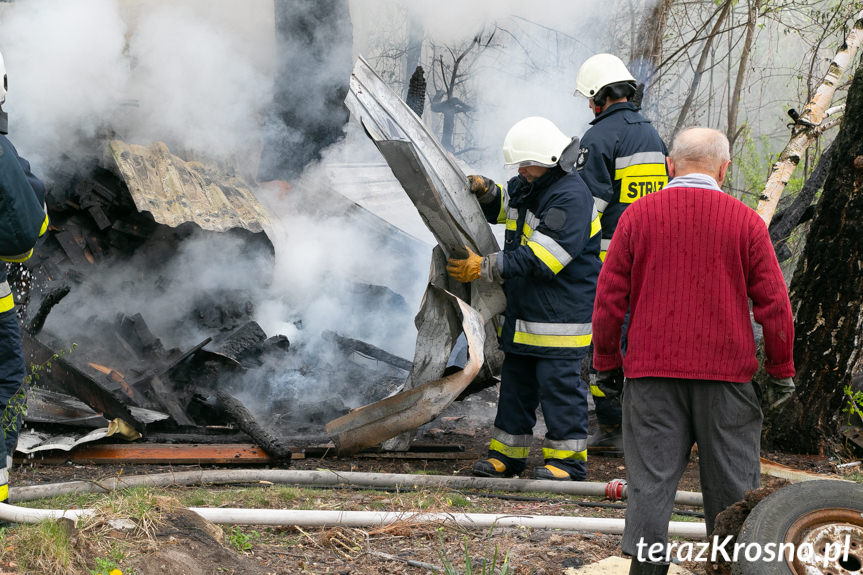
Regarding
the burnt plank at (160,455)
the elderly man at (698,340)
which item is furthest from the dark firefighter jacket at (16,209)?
the elderly man at (698,340)

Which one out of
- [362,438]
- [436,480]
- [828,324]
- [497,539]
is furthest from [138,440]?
[828,324]

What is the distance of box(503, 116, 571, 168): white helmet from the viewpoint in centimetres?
467

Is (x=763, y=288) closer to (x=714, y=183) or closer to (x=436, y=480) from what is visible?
(x=714, y=183)

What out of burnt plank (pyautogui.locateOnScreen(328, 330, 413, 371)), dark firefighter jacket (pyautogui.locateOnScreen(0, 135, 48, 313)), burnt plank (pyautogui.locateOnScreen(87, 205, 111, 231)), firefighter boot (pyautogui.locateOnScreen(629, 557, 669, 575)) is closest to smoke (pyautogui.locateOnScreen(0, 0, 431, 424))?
burnt plank (pyautogui.locateOnScreen(328, 330, 413, 371))

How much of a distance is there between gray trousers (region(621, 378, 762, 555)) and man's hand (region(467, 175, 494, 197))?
2.51 meters

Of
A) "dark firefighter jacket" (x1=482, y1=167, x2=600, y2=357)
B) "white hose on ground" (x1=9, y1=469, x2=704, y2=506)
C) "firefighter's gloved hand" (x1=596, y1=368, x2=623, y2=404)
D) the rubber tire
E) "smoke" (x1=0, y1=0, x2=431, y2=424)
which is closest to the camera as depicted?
the rubber tire

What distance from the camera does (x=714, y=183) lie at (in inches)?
114

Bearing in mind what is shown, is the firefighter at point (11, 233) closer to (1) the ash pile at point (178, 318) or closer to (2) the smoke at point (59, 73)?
(1) the ash pile at point (178, 318)

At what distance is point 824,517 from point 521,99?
10.1 m

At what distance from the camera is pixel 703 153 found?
2.90 m

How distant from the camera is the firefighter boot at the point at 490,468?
4930mm

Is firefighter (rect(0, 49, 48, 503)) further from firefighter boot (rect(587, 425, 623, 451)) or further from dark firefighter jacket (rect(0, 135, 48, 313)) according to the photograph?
firefighter boot (rect(587, 425, 623, 451))

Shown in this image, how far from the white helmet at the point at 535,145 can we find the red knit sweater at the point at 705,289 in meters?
1.81

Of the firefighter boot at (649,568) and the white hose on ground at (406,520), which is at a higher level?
the firefighter boot at (649,568)
